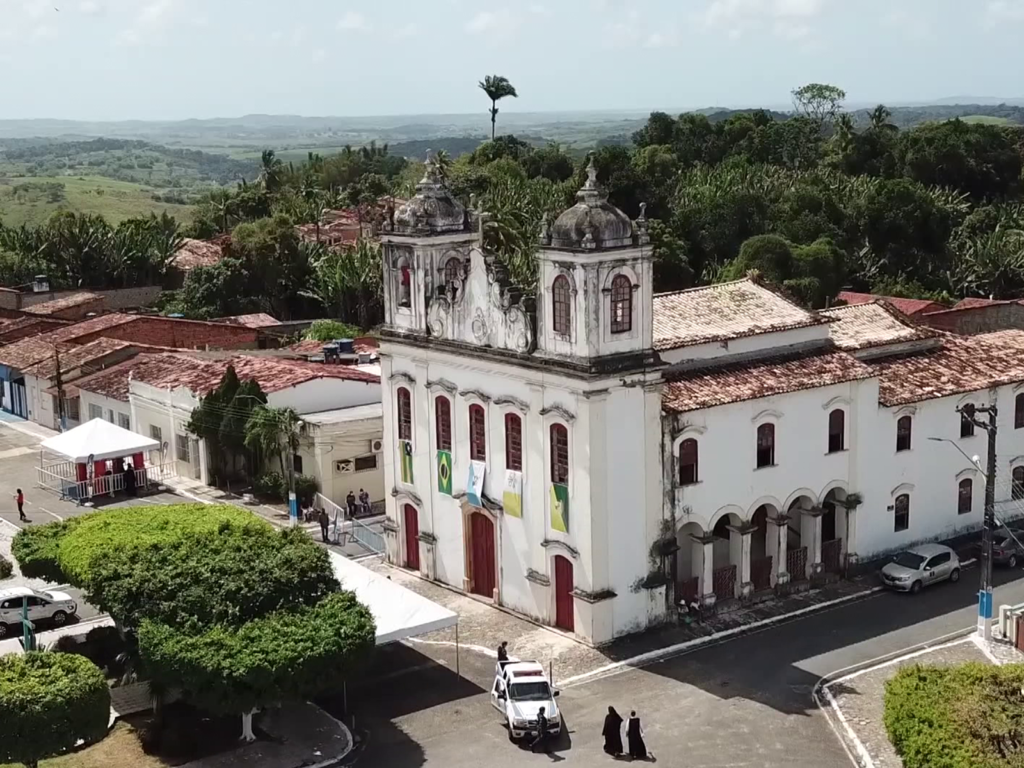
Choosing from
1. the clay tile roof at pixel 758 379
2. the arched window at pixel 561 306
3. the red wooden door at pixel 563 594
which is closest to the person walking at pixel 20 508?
the red wooden door at pixel 563 594

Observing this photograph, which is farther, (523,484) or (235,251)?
(235,251)

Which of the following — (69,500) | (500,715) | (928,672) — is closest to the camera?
(928,672)

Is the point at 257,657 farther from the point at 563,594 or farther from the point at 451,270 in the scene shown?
the point at 451,270

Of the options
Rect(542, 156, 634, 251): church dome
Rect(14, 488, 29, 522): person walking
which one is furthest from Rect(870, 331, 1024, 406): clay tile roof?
Rect(14, 488, 29, 522): person walking

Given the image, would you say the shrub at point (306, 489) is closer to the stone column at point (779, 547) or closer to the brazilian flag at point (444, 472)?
the brazilian flag at point (444, 472)

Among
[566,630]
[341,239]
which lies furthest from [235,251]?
[566,630]

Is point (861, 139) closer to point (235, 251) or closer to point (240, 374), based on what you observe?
point (235, 251)

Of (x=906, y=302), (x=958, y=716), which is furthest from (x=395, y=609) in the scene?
(x=906, y=302)
